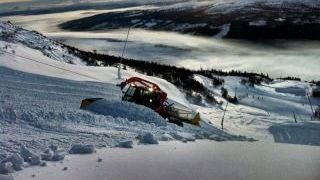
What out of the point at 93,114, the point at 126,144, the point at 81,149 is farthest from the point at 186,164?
the point at 93,114

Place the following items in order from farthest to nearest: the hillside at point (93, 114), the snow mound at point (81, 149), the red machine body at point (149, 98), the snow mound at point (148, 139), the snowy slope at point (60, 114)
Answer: the red machine body at point (149, 98)
the snow mound at point (148, 139)
the hillside at point (93, 114)
the snowy slope at point (60, 114)
the snow mound at point (81, 149)

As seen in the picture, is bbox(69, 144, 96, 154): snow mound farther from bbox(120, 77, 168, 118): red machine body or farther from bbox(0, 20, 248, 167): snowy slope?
bbox(120, 77, 168, 118): red machine body

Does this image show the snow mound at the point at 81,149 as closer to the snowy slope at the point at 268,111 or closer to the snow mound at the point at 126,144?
the snow mound at the point at 126,144

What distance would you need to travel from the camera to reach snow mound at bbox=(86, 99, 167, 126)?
16.8m

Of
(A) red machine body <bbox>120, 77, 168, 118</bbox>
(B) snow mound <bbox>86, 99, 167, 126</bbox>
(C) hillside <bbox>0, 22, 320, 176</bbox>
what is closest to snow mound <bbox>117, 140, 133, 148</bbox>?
(C) hillside <bbox>0, 22, 320, 176</bbox>

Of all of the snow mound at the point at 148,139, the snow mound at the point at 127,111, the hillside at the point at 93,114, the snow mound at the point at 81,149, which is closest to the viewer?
the snow mound at the point at 81,149

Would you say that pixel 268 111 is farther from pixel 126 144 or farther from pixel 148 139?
pixel 126 144

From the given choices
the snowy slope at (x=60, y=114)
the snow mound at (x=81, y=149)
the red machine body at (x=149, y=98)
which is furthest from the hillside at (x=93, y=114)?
Answer: the red machine body at (x=149, y=98)

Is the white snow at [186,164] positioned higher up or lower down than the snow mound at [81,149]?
lower down

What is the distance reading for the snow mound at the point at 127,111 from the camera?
55.1ft

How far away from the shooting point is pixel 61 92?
67.8 feet

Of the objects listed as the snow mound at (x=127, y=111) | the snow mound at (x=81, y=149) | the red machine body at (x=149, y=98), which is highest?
the snow mound at (x=81, y=149)

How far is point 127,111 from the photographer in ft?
56.1

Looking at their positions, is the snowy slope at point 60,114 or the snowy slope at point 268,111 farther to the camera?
the snowy slope at point 268,111
